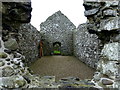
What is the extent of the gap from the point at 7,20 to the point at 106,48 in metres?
2.10

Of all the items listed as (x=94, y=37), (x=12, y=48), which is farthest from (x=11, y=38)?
(x=94, y=37)

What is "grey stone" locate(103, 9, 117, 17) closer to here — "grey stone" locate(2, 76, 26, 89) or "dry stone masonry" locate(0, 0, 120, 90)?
"dry stone masonry" locate(0, 0, 120, 90)

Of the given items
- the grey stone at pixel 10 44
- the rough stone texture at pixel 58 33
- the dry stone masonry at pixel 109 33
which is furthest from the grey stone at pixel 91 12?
the rough stone texture at pixel 58 33

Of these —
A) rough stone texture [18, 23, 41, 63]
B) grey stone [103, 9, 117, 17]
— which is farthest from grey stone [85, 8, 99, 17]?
rough stone texture [18, 23, 41, 63]

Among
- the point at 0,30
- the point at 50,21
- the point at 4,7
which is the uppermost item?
the point at 50,21

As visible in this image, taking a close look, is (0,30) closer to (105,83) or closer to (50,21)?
(105,83)

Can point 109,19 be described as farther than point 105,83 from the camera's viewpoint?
Yes

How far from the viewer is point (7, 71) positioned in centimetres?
171

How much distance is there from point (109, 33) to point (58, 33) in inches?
348

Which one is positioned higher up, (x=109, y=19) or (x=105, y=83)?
(x=109, y=19)

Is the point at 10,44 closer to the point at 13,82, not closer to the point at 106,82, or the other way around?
the point at 13,82

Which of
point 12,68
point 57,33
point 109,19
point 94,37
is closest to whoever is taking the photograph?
point 12,68

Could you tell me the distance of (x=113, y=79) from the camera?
1.83 m

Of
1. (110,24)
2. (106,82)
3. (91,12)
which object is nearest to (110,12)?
(110,24)
